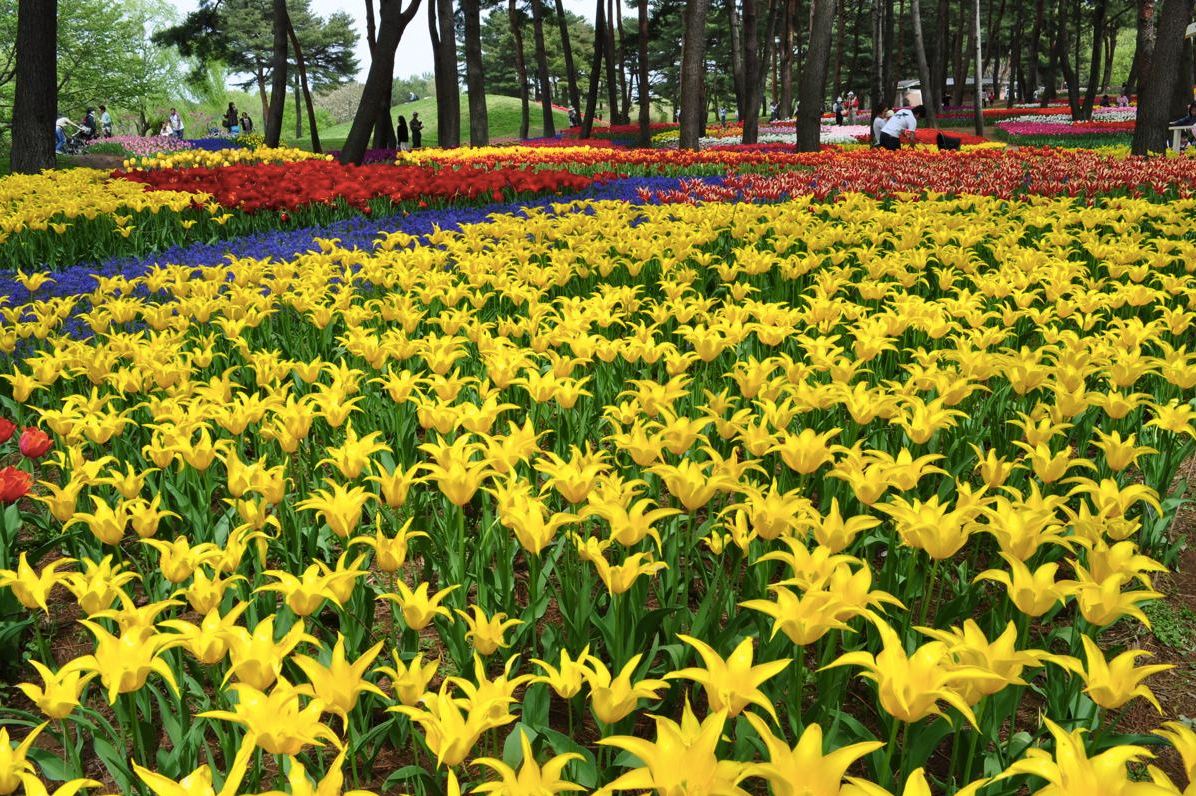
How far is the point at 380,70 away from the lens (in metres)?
A: 17.0

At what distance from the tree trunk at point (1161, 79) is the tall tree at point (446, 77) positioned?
1519cm

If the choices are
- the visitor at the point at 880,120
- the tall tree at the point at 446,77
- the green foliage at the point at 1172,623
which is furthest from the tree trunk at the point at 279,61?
the green foliage at the point at 1172,623

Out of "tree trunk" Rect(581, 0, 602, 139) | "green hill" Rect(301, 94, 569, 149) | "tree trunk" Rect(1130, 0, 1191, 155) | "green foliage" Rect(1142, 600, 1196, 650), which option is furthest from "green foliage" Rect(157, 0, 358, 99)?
"green foliage" Rect(1142, 600, 1196, 650)

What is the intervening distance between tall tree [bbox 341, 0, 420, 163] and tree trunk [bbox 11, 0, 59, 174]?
483 cm

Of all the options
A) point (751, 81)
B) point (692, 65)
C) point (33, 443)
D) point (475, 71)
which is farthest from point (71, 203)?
point (751, 81)

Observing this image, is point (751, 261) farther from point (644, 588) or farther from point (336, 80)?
point (336, 80)

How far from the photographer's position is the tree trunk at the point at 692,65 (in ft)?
63.1

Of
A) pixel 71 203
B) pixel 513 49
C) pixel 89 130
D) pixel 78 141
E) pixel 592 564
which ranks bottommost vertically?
pixel 592 564

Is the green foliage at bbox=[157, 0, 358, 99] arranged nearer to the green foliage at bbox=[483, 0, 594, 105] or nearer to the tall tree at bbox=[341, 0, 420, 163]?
the green foliage at bbox=[483, 0, 594, 105]

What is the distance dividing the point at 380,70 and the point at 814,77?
8.76m

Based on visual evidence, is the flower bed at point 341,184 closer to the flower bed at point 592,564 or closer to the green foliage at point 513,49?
the flower bed at point 592,564

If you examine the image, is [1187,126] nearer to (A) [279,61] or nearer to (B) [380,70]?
(B) [380,70]

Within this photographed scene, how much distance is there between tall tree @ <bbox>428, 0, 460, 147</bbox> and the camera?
73.9ft

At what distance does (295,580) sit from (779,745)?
1.10m
